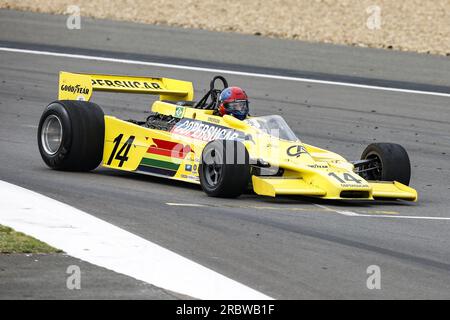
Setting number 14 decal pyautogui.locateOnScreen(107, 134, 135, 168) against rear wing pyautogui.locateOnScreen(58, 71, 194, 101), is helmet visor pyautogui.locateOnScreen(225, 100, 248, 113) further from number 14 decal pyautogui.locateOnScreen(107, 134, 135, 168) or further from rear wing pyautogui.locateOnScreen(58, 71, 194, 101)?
rear wing pyautogui.locateOnScreen(58, 71, 194, 101)

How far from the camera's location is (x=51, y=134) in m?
14.1

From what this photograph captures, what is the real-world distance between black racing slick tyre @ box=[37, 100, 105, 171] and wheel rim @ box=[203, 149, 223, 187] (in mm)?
1856

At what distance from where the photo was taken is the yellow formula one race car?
12.3 meters

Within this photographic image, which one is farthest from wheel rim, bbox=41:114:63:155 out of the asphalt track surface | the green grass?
the green grass

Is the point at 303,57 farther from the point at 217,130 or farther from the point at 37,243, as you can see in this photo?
the point at 37,243

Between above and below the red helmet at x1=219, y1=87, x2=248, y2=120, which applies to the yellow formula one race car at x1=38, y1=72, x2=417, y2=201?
below

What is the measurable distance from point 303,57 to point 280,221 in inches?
557

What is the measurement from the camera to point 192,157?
42.8ft

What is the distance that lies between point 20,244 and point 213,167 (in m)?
3.53

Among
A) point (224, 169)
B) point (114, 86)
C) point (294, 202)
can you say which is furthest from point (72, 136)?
point (294, 202)

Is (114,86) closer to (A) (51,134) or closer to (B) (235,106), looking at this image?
(A) (51,134)

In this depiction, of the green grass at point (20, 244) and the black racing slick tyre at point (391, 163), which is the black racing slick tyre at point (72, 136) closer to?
the black racing slick tyre at point (391, 163)

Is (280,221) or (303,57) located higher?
(303,57)
